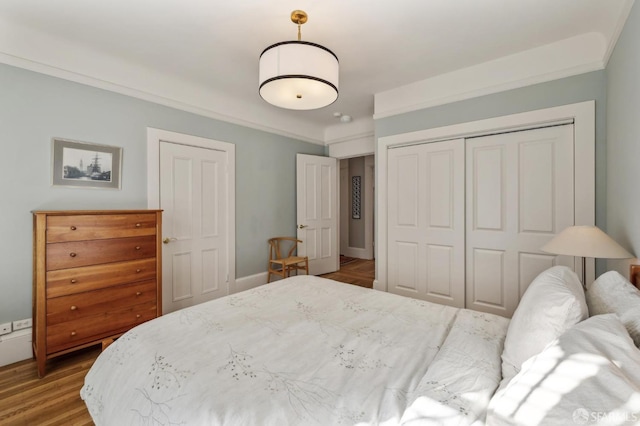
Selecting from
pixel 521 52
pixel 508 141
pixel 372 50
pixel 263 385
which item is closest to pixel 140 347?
pixel 263 385

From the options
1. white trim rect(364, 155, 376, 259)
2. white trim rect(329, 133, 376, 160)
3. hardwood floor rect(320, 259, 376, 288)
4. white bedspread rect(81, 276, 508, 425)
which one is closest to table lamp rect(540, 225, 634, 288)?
white bedspread rect(81, 276, 508, 425)

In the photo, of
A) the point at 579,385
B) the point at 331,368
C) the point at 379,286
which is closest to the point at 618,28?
the point at 579,385

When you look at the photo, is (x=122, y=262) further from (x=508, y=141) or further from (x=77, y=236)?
(x=508, y=141)

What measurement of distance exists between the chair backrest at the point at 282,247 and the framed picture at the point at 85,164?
210 centimetres

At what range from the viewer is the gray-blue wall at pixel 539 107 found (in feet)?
7.91

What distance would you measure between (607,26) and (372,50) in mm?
1800

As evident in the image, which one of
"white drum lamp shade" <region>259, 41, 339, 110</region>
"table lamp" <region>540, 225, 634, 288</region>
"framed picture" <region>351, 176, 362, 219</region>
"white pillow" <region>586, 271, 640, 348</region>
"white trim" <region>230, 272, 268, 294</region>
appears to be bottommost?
"white trim" <region>230, 272, 268, 294</region>

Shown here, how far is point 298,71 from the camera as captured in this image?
1731mm

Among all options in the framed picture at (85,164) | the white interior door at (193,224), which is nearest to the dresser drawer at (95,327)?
the white interior door at (193,224)

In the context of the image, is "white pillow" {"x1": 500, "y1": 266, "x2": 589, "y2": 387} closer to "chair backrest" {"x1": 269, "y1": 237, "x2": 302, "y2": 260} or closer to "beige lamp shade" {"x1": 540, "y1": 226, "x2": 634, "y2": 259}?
"beige lamp shade" {"x1": 540, "y1": 226, "x2": 634, "y2": 259}

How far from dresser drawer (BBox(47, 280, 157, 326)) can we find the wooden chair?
1.70 metres

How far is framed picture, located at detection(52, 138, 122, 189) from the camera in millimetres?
2480

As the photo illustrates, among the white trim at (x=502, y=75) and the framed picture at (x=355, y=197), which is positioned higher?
the white trim at (x=502, y=75)

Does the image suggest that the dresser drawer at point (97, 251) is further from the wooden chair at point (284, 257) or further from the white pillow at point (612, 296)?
the white pillow at point (612, 296)
